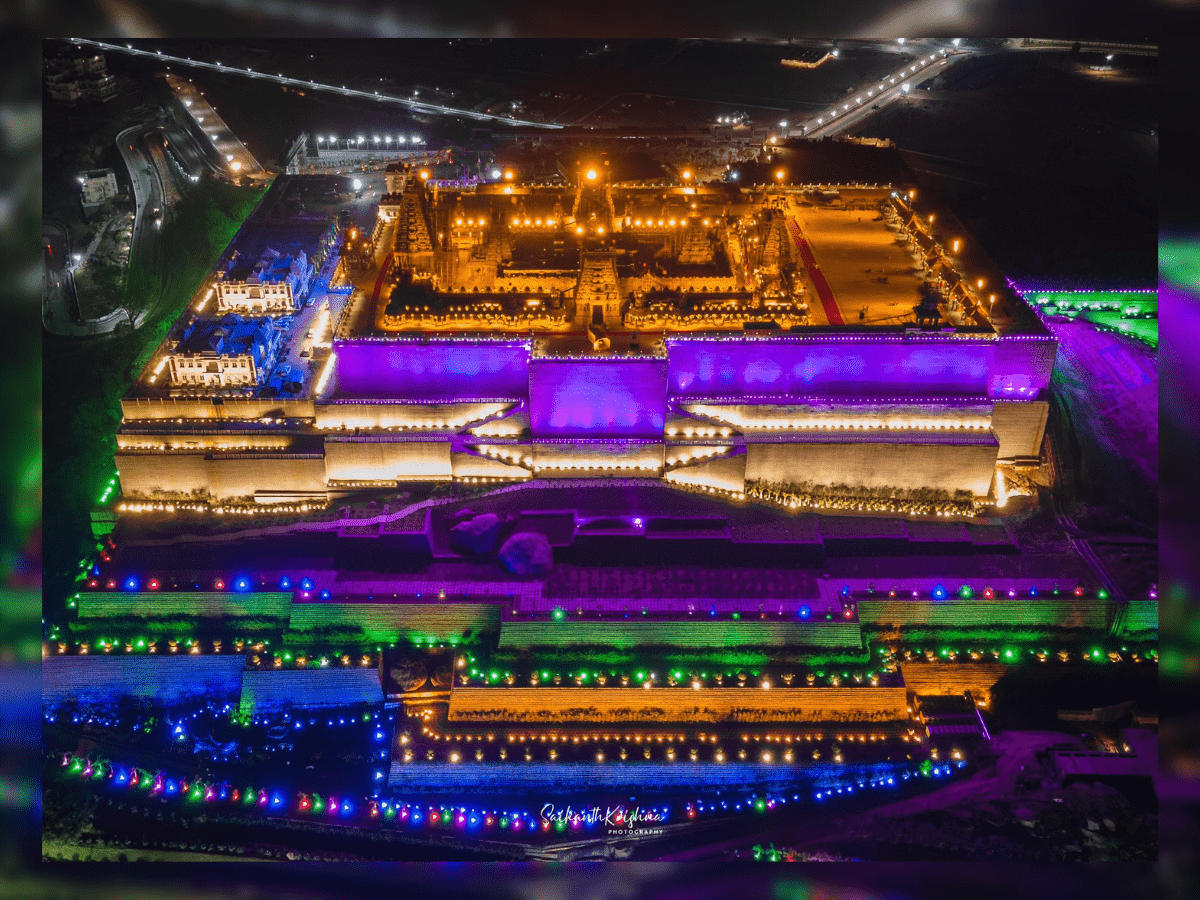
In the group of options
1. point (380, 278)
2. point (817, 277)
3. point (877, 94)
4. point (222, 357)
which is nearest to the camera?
point (222, 357)

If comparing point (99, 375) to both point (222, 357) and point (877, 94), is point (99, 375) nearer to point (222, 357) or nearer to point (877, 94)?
point (222, 357)

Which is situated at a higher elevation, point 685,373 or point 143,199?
point 143,199

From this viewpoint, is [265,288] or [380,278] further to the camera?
[265,288]

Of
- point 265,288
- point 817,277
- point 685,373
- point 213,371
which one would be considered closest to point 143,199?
point 265,288

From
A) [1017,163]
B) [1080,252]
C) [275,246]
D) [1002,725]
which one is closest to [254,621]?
[275,246]

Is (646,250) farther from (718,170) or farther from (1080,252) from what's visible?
(1080,252)

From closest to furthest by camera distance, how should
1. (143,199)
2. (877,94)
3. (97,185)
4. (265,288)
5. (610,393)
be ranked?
1. (610,393)
2. (265,288)
3. (97,185)
4. (143,199)
5. (877,94)

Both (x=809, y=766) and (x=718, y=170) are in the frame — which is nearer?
(x=809, y=766)
